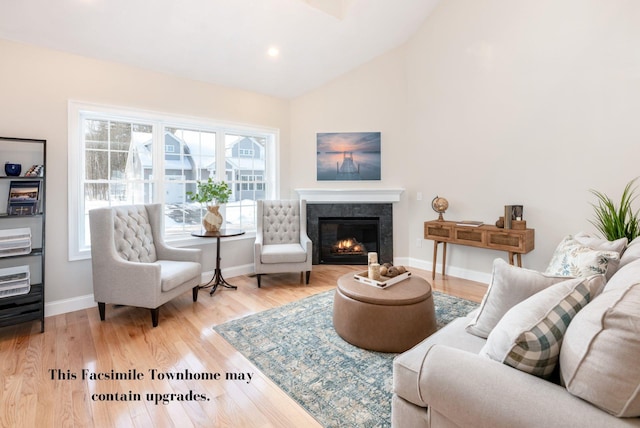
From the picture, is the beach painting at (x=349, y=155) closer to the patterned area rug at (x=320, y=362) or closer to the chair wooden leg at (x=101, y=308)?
the patterned area rug at (x=320, y=362)

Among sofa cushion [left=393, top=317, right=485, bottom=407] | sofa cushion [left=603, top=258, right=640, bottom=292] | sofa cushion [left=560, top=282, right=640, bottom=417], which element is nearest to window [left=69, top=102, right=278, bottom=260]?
sofa cushion [left=393, top=317, right=485, bottom=407]

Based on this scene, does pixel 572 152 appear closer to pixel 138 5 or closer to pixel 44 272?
pixel 138 5

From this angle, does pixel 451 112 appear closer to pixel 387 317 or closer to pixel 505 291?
pixel 387 317

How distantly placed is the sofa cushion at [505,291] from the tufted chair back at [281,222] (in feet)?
10.1

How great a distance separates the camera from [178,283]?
308 cm

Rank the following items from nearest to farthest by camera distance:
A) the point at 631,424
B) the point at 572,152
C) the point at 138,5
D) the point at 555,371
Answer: the point at 631,424 → the point at 555,371 → the point at 138,5 → the point at 572,152

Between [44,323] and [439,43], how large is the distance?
555 centimetres

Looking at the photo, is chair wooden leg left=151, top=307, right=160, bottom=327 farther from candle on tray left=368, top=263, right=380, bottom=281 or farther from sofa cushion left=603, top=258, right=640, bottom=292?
sofa cushion left=603, top=258, right=640, bottom=292

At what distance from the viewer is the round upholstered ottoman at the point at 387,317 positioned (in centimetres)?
230

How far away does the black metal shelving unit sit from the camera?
2605mm

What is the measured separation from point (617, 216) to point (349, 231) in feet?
10.5

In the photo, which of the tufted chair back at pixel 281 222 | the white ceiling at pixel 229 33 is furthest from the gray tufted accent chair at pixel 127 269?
the white ceiling at pixel 229 33

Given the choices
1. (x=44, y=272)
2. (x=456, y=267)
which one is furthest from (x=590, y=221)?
(x=44, y=272)

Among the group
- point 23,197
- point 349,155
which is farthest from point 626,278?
point 23,197
